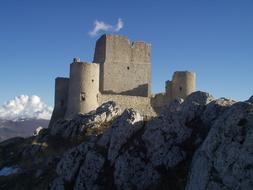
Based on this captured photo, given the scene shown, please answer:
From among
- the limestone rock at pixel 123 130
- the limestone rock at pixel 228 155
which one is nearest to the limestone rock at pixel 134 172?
the limestone rock at pixel 123 130

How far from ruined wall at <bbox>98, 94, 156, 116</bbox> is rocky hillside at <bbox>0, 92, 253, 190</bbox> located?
2017 centimetres

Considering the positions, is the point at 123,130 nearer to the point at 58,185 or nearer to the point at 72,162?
the point at 72,162

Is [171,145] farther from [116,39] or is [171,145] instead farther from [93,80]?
[116,39]

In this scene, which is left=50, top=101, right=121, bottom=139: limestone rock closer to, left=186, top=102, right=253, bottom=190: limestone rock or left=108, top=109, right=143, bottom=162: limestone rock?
left=108, top=109, right=143, bottom=162: limestone rock

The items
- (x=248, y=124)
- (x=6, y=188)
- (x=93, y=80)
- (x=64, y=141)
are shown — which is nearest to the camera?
(x=248, y=124)

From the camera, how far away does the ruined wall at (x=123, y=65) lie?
157ft

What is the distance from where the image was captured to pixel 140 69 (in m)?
49.8

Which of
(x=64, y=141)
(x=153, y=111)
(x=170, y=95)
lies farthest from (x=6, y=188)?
(x=170, y=95)

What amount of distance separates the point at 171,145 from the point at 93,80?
26.8 m

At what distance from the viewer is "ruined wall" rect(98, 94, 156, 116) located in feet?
151

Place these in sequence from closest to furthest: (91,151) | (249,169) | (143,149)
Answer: (249,169), (143,149), (91,151)

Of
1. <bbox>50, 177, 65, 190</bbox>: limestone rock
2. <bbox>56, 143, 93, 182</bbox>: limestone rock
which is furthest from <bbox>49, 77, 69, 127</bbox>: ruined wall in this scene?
<bbox>50, 177, 65, 190</bbox>: limestone rock

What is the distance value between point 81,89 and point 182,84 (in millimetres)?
12502

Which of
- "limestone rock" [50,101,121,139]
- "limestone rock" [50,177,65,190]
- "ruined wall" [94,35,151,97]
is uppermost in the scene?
"ruined wall" [94,35,151,97]
